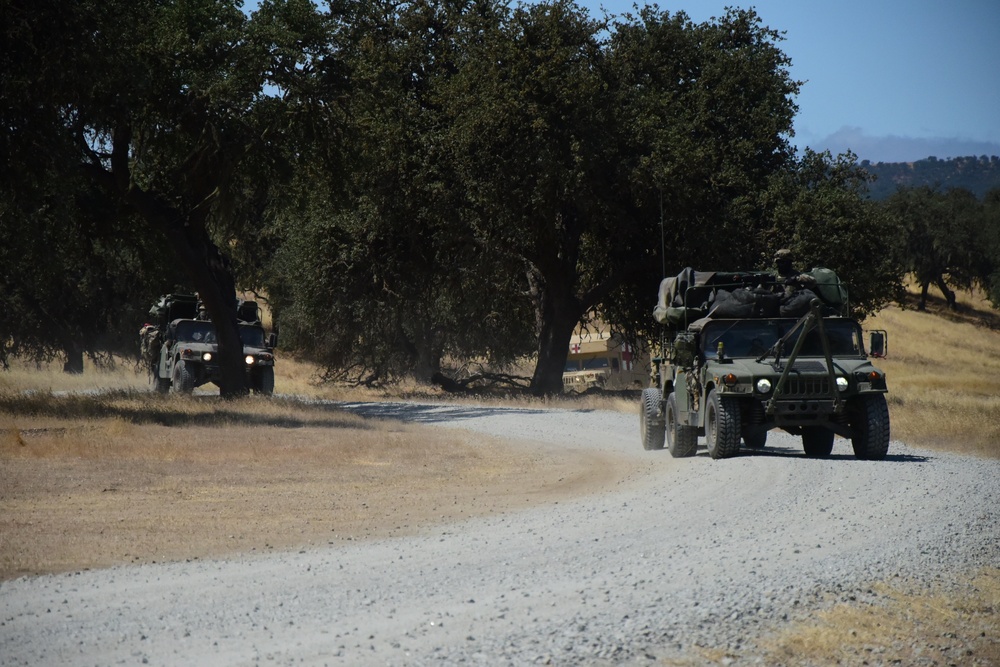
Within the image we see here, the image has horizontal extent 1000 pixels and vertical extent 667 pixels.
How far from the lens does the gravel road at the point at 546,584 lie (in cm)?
617

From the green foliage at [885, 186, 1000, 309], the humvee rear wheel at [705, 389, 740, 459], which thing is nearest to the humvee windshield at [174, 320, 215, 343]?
the humvee rear wheel at [705, 389, 740, 459]

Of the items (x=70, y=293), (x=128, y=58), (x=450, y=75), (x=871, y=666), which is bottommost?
(x=871, y=666)

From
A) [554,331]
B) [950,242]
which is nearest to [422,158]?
[554,331]

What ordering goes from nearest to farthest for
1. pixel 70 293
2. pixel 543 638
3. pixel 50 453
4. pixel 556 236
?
pixel 543 638 < pixel 50 453 < pixel 556 236 < pixel 70 293

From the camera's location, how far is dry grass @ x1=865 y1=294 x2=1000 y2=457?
20031 mm

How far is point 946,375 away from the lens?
5981 cm

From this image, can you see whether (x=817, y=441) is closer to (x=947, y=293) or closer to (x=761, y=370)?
(x=761, y=370)

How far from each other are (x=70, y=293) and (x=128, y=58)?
1061 inches

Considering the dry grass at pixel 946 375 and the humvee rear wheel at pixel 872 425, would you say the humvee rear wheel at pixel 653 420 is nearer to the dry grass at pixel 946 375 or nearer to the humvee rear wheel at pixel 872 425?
the humvee rear wheel at pixel 872 425

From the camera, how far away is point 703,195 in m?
30.6

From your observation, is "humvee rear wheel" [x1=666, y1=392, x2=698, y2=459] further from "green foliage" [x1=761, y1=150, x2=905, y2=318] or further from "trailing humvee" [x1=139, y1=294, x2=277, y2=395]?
"trailing humvee" [x1=139, y1=294, x2=277, y2=395]

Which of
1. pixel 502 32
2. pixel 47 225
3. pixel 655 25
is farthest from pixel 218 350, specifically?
pixel 655 25

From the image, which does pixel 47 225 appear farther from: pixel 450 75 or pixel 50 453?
pixel 450 75

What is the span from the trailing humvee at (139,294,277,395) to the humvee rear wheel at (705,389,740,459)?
18780mm
